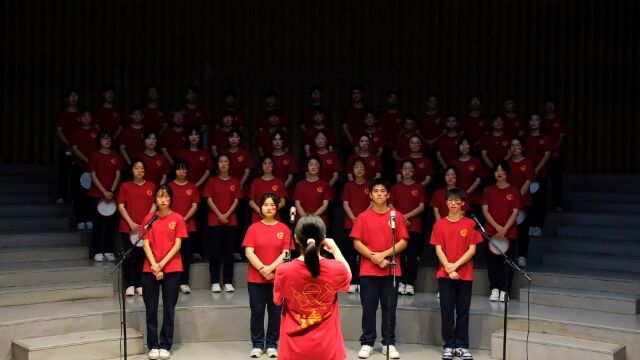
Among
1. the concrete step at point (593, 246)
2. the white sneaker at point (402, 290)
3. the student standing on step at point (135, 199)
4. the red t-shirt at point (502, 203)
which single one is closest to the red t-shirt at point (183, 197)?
the student standing on step at point (135, 199)

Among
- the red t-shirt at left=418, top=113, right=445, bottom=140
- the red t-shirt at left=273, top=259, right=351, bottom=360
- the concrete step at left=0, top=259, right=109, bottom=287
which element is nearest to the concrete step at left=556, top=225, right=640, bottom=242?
the red t-shirt at left=418, top=113, right=445, bottom=140

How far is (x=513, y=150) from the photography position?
877cm

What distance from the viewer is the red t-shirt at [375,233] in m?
7.41

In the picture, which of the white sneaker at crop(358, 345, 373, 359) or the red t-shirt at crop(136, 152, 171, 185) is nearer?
the white sneaker at crop(358, 345, 373, 359)

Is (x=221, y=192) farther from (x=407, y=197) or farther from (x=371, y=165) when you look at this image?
(x=407, y=197)

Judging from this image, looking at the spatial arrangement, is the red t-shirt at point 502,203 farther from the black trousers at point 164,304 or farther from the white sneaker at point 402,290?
the black trousers at point 164,304

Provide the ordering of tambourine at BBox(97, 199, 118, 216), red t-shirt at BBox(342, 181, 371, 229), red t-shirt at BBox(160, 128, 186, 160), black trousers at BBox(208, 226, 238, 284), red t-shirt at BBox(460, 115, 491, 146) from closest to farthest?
tambourine at BBox(97, 199, 118, 216) → red t-shirt at BBox(342, 181, 371, 229) → black trousers at BBox(208, 226, 238, 284) → red t-shirt at BBox(160, 128, 186, 160) → red t-shirt at BBox(460, 115, 491, 146)

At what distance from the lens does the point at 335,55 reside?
42.5ft

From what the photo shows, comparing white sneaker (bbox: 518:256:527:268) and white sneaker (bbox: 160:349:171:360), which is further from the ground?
white sneaker (bbox: 518:256:527:268)

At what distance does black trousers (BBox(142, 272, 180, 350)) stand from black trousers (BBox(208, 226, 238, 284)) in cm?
124

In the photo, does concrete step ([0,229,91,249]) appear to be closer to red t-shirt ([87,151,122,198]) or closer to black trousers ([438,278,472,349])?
red t-shirt ([87,151,122,198])

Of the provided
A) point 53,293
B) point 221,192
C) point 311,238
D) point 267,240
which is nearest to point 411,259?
point 267,240

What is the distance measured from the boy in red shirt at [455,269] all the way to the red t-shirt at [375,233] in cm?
32

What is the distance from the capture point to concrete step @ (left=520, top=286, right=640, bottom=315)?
7832 millimetres
